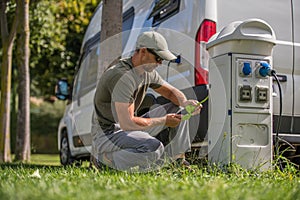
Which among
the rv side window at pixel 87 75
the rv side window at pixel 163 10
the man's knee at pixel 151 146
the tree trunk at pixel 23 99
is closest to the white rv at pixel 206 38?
the rv side window at pixel 163 10

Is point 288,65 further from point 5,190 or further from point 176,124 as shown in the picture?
point 5,190

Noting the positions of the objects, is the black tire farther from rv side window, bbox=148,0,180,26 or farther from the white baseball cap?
the white baseball cap

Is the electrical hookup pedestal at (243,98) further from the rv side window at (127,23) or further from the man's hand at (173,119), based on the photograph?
the rv side window at (127,23)

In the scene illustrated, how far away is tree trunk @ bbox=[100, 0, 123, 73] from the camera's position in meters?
6.50

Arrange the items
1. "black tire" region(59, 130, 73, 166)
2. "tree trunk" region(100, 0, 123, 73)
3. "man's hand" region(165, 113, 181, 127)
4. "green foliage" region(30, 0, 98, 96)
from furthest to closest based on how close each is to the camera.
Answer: "green foliage" region(30, 0, 98, 96), "black tire" region(59, 130, 73, 166), "tree trunk" region(100, 0, 123, 73), "man's hand" region(165, 113, 181, 127)

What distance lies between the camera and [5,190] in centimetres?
303

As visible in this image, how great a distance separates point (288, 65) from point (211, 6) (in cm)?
Answer: 106

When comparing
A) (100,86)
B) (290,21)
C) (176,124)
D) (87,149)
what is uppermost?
(290,21)

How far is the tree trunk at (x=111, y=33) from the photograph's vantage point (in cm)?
650

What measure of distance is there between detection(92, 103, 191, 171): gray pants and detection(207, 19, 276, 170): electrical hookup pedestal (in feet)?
1.02

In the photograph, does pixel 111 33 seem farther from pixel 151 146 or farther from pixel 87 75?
pixel 87 75

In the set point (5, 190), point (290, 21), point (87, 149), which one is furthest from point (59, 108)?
point (5, 190)

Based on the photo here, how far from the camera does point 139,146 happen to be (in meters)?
5.16

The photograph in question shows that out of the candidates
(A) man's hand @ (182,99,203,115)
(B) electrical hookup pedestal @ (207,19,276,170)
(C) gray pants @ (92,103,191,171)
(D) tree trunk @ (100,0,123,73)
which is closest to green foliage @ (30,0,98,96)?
(D) tree trunk @ (100,0,123,73)
